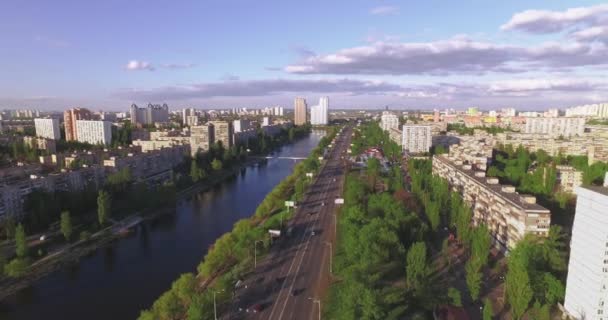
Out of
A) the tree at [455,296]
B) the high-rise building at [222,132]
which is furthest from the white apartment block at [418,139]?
the tree at [455,296]

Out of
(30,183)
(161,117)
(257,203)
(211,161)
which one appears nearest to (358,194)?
(257,203)

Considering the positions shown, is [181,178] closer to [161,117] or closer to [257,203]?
[257,203]

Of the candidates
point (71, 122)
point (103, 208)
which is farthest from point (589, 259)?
point (71, 122)

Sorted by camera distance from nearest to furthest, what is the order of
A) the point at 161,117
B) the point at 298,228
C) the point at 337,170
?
the point at 298,228 < the point at 337,170 < the point at 161,117

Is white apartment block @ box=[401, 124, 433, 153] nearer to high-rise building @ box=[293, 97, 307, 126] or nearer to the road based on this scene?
the road

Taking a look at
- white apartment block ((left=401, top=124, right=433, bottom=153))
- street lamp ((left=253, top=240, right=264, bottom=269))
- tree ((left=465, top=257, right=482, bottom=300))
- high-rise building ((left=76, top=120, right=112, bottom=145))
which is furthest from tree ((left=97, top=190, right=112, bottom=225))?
white apartment block ((left=401, top=124, right=433, bottom=153))

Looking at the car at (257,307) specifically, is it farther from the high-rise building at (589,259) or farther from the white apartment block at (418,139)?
the white apartment block at (418,139)
